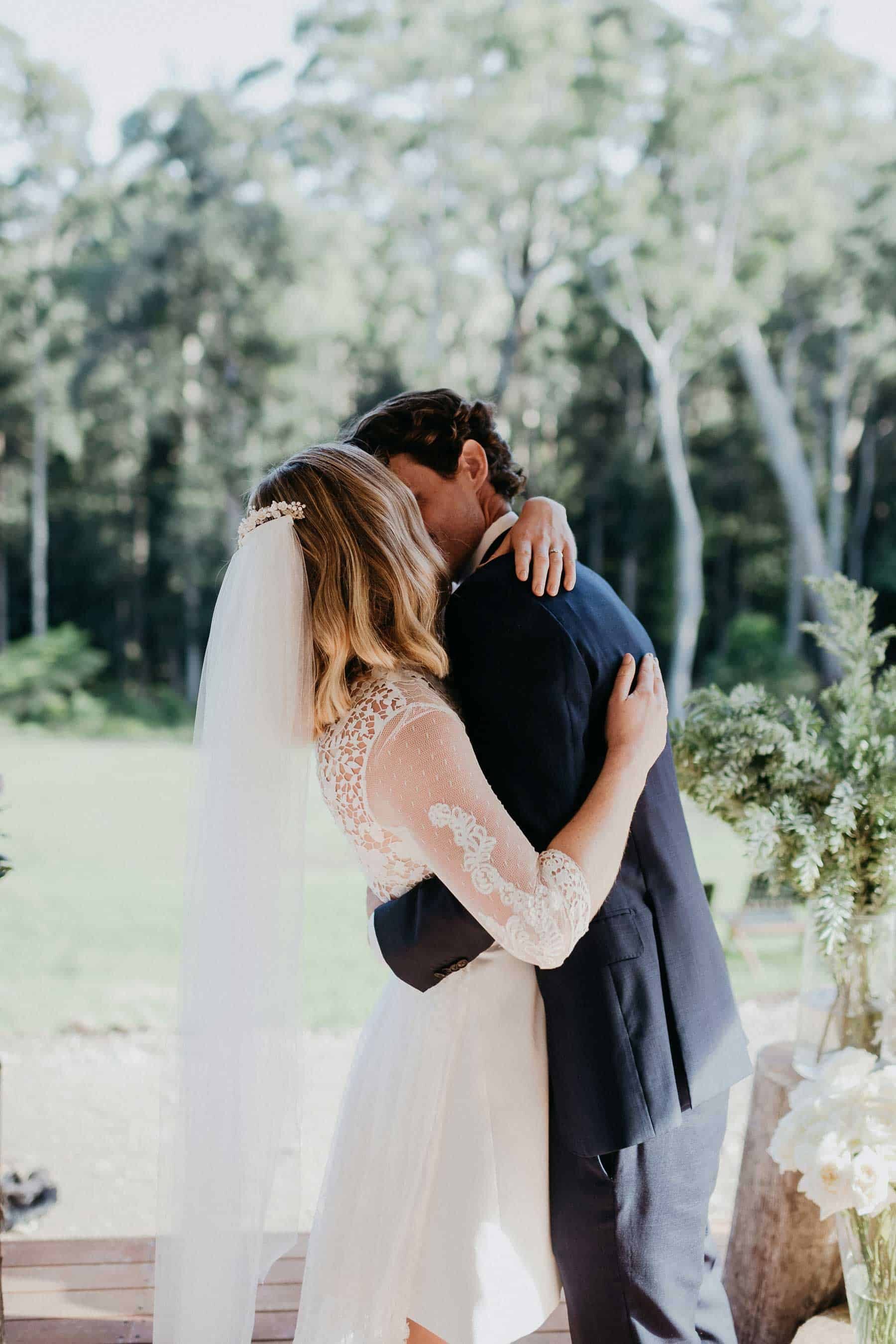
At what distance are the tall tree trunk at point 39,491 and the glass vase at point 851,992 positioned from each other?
1880 cm

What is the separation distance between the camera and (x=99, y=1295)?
2.38 meters

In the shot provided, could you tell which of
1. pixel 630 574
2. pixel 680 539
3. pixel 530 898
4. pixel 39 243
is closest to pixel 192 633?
pixel 39 243

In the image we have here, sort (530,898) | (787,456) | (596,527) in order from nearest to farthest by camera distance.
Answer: (530,898) → (787,456) → (596,527)

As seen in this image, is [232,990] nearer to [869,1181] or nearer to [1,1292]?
[1,1292]

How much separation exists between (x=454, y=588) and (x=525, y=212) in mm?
18178

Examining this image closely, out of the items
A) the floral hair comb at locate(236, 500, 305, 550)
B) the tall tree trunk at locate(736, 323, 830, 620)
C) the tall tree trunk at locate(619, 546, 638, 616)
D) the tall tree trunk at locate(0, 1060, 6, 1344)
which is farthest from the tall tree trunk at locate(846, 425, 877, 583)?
the floral hair comb at locate(236, 500, 305, 550)

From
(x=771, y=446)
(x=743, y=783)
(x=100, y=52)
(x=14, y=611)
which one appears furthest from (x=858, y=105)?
(x=743, y=783)

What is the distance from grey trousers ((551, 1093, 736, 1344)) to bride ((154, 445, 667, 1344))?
0.05 meters

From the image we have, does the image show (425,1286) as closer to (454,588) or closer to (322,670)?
(322,670)

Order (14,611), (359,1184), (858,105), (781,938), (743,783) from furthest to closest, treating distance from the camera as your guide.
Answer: (14,611) → (858,105) → (781,938) → (743,783) → (359,1184)

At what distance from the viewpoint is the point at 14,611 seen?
20.4 m

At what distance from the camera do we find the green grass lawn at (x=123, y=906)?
584 centimetres

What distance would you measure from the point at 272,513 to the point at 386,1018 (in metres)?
0.78

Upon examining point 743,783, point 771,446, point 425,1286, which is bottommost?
point 425,1286
